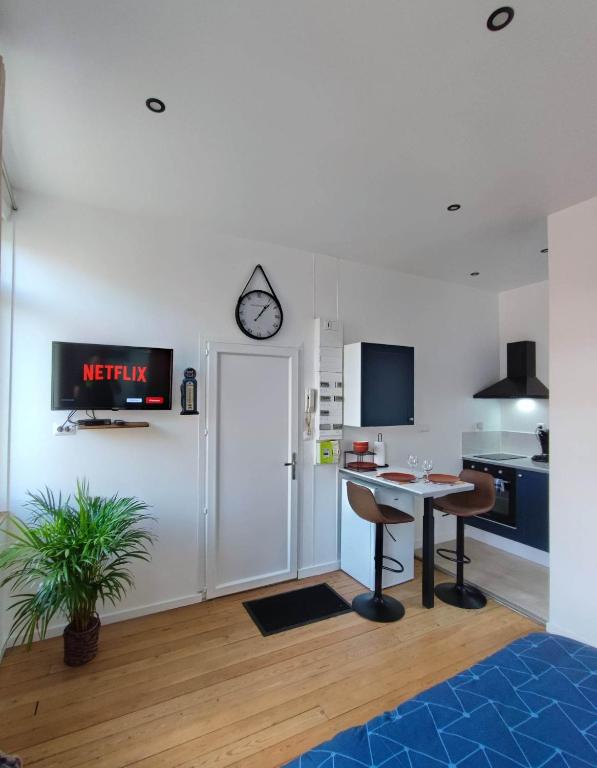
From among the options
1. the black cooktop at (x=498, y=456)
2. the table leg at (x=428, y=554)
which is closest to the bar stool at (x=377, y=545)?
the table leg at (x=428, y=554)

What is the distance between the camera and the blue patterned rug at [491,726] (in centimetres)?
102

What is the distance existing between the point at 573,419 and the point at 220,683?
284 centimetres

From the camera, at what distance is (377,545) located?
300 centimetres

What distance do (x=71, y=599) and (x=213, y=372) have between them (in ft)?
5.77

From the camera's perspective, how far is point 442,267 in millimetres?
3947

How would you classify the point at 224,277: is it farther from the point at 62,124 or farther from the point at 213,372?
the point at 62,124

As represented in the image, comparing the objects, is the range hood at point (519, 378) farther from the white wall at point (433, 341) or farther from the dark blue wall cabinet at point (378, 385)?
the dark blue wall cabinet at point (378, 385)

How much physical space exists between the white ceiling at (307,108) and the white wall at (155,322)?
30 centimetres

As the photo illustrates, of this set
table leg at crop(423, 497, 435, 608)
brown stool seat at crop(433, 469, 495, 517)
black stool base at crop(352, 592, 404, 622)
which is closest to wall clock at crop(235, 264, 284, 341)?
table leg at crop(423, 497, 435, 608)

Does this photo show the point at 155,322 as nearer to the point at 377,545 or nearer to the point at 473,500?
the point at 377,545

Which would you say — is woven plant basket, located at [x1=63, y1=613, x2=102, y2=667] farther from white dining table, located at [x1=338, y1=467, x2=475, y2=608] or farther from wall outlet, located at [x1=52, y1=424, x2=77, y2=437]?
white dining table, located at [x1=338, y1=467, x2=475, y2=608]

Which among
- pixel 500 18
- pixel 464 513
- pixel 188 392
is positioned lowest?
pixel 464 513

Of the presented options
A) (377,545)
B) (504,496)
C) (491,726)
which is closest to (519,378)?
(504,496)

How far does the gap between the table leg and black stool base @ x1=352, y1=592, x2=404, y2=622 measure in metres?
0.23
